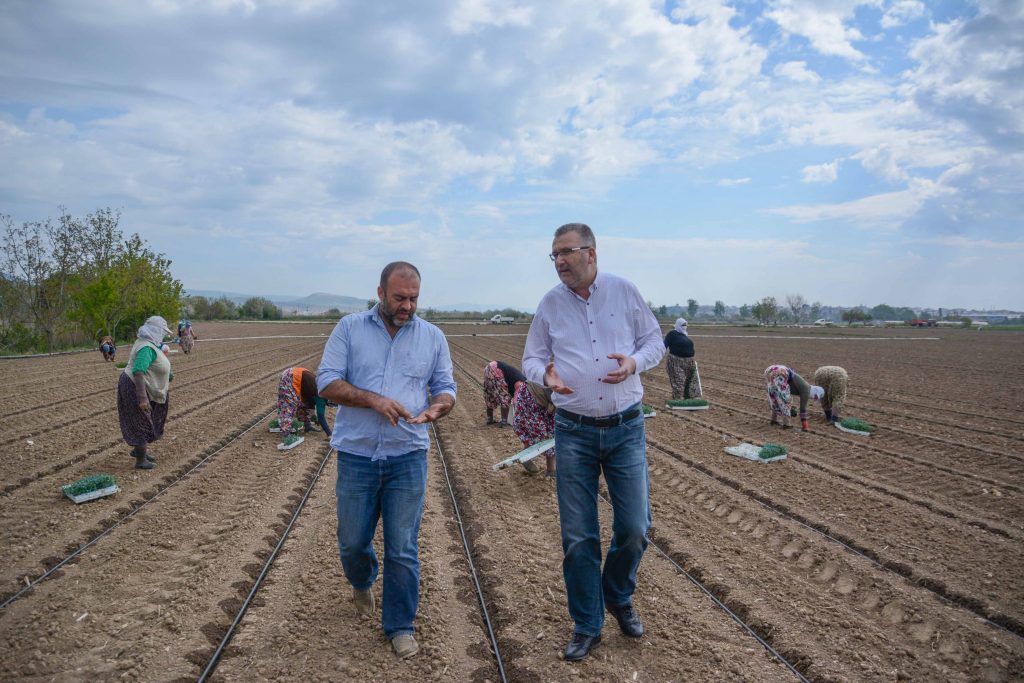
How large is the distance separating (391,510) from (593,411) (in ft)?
3.81

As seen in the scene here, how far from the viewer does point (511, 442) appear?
9148 millimetres

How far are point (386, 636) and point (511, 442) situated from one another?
5.62 meters

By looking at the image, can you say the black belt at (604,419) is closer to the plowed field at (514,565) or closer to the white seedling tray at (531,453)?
the plowed field at (514,565)

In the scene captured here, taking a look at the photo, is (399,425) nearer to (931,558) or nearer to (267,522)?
(267,522)

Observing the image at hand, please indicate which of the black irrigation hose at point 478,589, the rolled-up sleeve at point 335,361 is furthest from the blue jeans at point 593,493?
the rolled-up sleeve at point 335,361

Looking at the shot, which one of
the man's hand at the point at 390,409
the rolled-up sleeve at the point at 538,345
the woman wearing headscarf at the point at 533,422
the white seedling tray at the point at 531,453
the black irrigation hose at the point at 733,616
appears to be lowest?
the black irrigation hose at the point at 733,616

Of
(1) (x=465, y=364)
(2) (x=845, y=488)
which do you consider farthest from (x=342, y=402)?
(1) (x=465, y=364)

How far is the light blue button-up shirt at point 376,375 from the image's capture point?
129 inches

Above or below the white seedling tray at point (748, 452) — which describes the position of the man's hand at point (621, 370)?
above

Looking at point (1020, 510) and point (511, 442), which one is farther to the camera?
point (511, 442)

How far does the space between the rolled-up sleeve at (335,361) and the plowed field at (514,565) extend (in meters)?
1.50

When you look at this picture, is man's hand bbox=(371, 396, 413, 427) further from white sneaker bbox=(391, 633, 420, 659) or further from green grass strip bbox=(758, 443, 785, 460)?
green grass strip bbox=(758, 443, 785, 460)

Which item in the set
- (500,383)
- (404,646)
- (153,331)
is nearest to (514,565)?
(404,646)

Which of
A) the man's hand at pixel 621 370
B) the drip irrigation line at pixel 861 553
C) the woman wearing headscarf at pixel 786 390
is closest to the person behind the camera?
the man's hand at pixel 621 370
